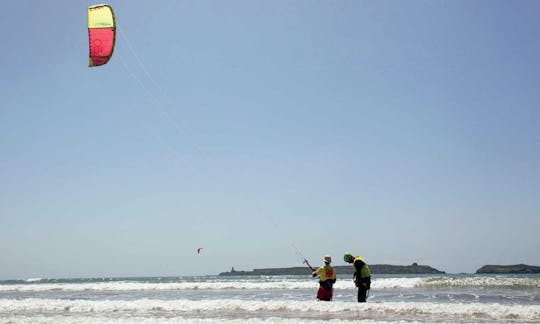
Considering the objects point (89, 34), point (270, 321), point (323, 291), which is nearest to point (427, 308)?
point (323, 291)

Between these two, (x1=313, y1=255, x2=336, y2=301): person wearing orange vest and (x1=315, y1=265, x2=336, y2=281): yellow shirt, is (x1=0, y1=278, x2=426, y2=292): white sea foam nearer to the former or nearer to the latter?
(x1=313, y1=255, x2=336, y2=301): person wearing orange vest

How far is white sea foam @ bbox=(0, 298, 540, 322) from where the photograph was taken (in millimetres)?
11641

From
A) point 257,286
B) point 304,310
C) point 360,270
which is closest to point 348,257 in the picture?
point 360,270

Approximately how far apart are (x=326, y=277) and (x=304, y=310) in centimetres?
126

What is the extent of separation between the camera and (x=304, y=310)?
12.8 metres

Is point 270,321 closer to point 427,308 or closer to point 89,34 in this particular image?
point 427,308

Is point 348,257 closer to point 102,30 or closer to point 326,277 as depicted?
point 326,277

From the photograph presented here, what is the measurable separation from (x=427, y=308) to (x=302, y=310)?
10.8ft

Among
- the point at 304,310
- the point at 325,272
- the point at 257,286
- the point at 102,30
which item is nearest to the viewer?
the point at 304,310

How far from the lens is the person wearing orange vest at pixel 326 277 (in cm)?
1355

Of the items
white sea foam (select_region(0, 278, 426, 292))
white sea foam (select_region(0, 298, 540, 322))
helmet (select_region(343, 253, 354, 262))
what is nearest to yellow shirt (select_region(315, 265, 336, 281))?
helmet (select_region(343, 253, 354, 262))

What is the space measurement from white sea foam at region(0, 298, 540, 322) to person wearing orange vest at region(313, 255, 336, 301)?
0.49 meters

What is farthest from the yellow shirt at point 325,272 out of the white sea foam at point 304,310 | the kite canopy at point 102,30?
the kite canopy at point 102,30

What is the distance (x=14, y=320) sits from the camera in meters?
11.8
